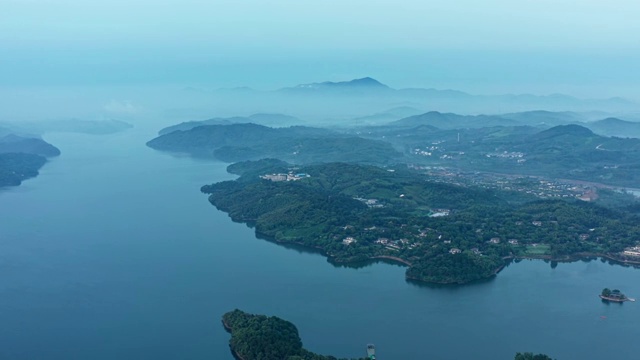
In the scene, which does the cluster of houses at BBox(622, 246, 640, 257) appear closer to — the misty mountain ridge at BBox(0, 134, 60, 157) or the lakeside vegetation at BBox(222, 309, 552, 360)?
the lakeside vegetation at BBox(222, 309, 552, 360)

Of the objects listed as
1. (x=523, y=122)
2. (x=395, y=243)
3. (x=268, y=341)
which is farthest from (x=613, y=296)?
(x=523, y=122)

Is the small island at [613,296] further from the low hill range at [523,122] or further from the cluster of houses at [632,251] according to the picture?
the low hill range at [523,122]

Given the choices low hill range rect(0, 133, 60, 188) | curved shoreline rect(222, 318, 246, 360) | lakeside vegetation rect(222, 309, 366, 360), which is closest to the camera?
lakeside vegetation rect(222, 309, 366, 360)

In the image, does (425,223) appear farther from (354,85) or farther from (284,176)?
(354,85)

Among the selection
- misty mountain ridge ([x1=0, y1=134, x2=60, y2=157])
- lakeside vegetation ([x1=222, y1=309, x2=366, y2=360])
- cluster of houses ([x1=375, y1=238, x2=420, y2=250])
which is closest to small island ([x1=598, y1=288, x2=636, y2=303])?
cluster of houses ([x1=375, y1=238, x2=420, y2=250])

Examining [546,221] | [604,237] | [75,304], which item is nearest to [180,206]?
[75,304]

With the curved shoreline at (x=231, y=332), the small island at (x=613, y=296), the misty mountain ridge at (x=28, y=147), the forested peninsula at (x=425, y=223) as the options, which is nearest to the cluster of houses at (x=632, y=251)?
the forested peninsula at (x=425, y=223)
